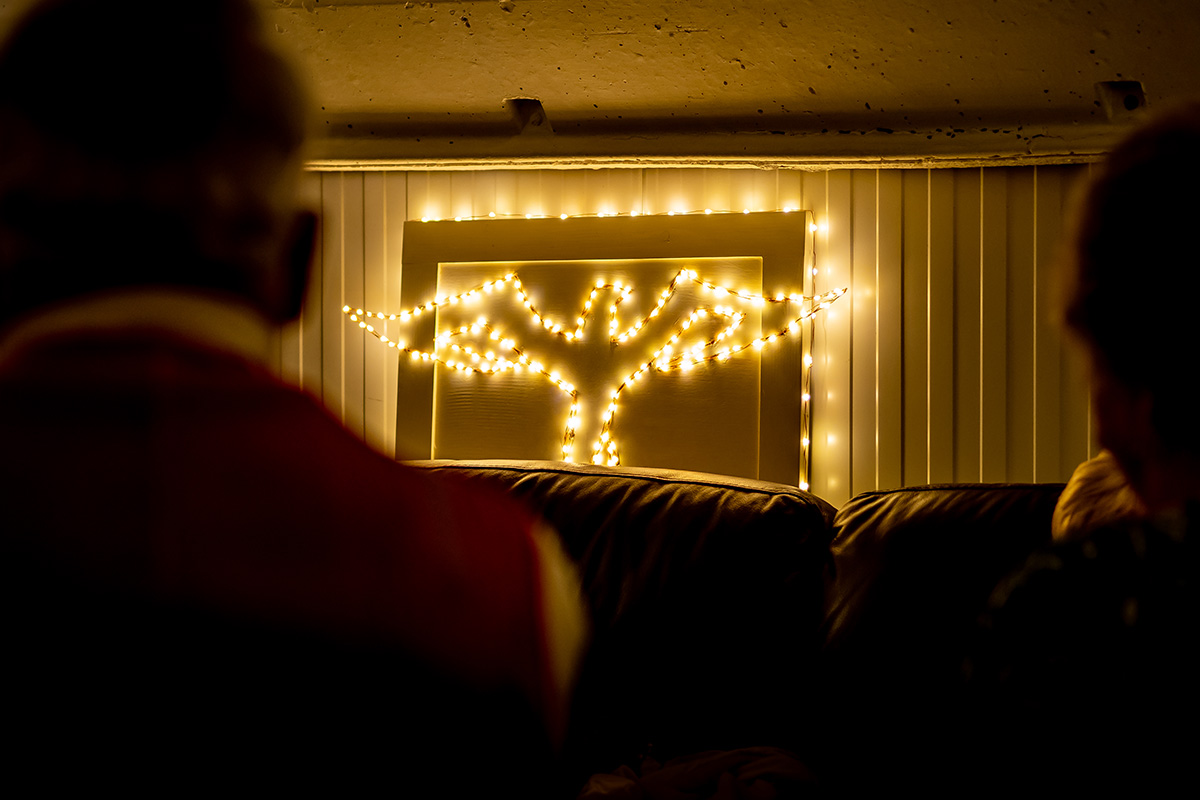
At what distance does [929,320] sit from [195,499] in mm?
2396

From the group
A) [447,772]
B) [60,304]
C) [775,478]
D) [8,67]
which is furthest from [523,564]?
[775,478]

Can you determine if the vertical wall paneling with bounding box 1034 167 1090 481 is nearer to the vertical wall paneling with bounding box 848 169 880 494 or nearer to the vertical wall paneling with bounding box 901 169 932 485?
the vertical wall paneling with bounding box 901 169 932 485

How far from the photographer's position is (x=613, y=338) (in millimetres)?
2557

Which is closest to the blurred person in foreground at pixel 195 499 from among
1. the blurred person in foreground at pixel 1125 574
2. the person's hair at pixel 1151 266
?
the blurred person in foreground at pixel 1125 574

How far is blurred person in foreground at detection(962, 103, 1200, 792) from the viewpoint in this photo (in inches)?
20.8

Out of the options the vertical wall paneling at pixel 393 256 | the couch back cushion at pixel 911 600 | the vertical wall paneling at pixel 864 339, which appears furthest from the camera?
the vertical wall paneling at pixel 393 256

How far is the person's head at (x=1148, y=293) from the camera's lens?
57 centimetres

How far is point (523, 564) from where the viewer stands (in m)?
0.56

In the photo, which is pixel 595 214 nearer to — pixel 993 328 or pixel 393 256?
pixel 393 256

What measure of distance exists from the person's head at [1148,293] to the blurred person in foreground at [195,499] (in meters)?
0.46

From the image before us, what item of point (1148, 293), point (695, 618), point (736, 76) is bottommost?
point (695, 618)

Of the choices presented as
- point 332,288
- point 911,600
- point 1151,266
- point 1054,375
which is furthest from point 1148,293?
point 332,288

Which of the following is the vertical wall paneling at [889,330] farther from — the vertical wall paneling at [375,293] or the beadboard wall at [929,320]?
the vertical wall paneling at [375,293]

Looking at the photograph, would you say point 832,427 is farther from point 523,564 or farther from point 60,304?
point 60,304
